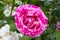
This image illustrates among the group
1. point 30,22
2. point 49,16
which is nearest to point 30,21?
point 30,22

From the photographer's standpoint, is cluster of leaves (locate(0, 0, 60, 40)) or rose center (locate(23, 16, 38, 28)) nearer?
rose center (locate(23, 16, 38, 28))

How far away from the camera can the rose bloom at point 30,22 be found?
636 millimetres

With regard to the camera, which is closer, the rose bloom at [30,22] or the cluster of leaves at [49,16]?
the rose bloom at [30,22]

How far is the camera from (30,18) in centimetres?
64

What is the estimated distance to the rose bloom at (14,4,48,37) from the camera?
2.09ft

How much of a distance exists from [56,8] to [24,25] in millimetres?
213

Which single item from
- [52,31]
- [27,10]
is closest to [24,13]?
[27,10]

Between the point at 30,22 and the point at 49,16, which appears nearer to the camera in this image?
the point at 30,22

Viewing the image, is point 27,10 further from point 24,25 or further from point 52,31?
point 52,31

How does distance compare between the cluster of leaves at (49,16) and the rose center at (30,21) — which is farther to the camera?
the cluster of leaves at (49,16)

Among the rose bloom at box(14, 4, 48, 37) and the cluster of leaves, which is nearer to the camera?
the rose bloom at box(14, 4, 48, 37)

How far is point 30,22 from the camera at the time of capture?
65 centimetres

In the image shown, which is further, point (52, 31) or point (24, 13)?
point (52, 31)

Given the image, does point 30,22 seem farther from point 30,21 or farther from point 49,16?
point 49,16
